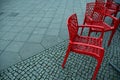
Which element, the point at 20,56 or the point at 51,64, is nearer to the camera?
the point at 51,64

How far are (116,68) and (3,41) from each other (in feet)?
9.83

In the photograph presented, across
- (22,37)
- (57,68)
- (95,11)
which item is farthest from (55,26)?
(57,68)

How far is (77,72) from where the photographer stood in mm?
2611

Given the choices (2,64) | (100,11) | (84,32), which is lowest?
(2,64)

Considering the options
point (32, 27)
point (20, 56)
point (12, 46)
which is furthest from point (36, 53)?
point (32, 27)

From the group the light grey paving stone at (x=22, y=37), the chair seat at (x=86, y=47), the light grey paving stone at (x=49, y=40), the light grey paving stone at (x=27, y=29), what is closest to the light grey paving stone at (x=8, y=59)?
the light grey paving stone at (x=22, y=37)

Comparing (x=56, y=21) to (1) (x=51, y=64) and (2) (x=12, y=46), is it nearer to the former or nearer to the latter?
(2) (x=12, y=46)

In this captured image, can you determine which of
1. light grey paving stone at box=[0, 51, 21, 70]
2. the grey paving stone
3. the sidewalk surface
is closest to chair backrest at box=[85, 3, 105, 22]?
the sidewalk surface

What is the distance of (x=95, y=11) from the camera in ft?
11.0

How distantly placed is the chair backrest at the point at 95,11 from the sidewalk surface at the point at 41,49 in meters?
0.70

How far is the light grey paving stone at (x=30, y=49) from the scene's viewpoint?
3135mm

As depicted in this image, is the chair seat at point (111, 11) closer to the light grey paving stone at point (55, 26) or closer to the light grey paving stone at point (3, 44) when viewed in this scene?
the light grey paving stone at point (55, 26)

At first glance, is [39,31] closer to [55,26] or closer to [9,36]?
[55,26]

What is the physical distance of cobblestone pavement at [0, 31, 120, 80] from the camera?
254 cm
